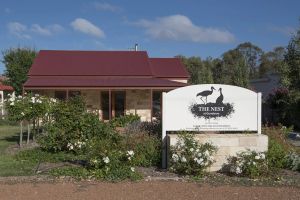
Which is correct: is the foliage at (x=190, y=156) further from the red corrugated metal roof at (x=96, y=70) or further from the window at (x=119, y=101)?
the window at (x=119, y=101)

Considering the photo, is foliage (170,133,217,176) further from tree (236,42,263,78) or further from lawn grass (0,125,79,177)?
tree (236,42,263,78)

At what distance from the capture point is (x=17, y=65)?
38812 mm

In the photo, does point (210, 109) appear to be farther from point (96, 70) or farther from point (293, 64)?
point (96, 70)

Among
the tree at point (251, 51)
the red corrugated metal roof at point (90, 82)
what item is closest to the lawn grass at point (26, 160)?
the red corrugated metal roof at point (90, 82)

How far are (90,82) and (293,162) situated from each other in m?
15.9

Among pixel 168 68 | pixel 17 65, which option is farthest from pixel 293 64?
pixel 17 65

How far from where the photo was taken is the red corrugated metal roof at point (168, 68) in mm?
29500

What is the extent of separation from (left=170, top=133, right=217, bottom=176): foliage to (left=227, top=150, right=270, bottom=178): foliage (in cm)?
50

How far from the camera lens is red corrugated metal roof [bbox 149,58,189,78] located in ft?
96.8

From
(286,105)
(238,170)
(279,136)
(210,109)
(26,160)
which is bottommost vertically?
(26,160)

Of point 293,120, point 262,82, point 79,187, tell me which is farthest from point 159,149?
point 262,82

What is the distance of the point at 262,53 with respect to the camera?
6725 cm

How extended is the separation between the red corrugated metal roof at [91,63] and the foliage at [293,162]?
16729 millimetres

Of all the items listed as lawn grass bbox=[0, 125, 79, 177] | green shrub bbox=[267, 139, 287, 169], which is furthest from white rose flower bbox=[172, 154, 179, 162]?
lawn grass bbox=[0, 125, 79, 177]
